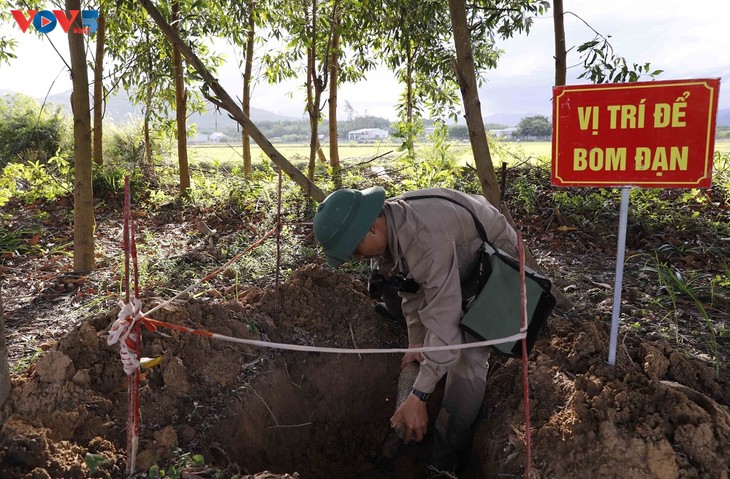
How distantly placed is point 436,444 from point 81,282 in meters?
2.81

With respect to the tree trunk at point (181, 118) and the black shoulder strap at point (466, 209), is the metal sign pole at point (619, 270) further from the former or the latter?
the tree trunk at point (181, 118)

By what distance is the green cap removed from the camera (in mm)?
2209

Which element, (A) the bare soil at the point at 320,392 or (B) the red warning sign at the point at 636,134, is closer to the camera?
(A) the bare soil at the point at 320,392

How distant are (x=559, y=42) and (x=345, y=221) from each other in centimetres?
419

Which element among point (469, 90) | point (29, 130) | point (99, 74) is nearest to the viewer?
point (469, 90)

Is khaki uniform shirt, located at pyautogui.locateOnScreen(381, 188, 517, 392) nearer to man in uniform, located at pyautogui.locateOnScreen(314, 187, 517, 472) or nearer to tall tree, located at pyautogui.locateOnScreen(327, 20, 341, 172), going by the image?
man in uniform, located at pyautogui.locateOnScreen(314, 187, 517, 472)

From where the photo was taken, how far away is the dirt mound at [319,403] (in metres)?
2.16

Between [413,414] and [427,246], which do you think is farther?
[413,414]

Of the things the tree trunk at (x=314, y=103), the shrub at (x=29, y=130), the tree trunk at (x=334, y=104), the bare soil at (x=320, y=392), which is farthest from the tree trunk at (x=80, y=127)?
the shrub at (x=29, y=130)

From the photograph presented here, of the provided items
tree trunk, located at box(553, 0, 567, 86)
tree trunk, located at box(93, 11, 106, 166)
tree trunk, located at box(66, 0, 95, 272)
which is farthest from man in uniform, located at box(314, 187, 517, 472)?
tree trunk, located at box(93, 11, 106, 166)

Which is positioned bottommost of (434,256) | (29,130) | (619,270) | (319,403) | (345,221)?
(319,403)

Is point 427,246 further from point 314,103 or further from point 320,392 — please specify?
point 314,103

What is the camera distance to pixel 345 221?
2205 millimetres

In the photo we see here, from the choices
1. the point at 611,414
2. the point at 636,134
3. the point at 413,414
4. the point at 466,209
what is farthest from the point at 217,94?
the point at 611,414
